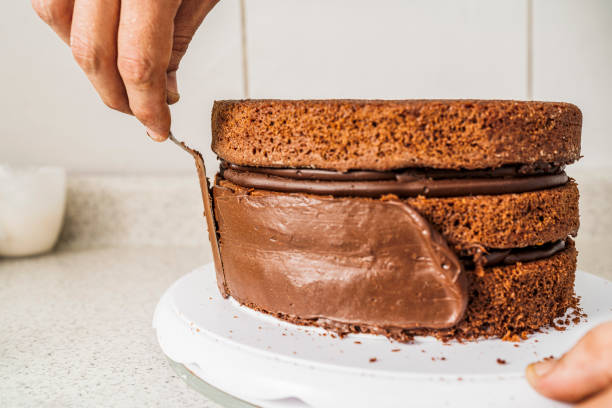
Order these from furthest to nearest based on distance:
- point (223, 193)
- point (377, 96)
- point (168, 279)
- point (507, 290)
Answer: point (377, 96) < point (168, 279) < point (223, 193) < point (507, 290)

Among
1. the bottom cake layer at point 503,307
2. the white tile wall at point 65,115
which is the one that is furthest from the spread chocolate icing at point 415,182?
the white tile wall at point 65,115

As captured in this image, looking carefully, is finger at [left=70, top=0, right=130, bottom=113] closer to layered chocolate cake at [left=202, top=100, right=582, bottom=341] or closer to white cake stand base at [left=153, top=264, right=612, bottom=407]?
layered chocolate cake at [left=202, top=100, right=582, bottom=341]

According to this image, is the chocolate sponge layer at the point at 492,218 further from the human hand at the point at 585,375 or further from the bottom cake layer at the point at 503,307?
the human hand at the point at 585,375

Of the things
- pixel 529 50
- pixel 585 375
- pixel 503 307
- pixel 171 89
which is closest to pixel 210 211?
pixel 171 89

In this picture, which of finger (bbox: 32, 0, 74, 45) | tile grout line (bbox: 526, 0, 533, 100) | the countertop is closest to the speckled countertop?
the countertop

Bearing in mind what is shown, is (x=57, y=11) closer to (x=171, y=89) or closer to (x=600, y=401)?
(x=171, y=89)

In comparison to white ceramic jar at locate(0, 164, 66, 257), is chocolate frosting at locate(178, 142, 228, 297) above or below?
above

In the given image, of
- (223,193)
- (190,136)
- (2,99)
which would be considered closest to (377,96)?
(190,136)

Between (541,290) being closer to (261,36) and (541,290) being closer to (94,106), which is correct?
(261,36)
